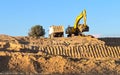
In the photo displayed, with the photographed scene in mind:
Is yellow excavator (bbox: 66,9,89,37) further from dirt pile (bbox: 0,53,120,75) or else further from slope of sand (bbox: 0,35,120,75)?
dirt pile (bbox: 0,53,120,75)

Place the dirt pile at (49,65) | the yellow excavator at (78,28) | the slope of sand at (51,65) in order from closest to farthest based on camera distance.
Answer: the slope of sand at (51,65)
the dirt pile at (49,65)
the yellow excavator at (78,28)

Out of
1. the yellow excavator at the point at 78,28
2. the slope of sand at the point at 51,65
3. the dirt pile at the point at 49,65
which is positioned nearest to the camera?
the slope of sand at the point at 51,65

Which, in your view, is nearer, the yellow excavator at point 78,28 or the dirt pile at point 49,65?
the dirt pile at point 49,65

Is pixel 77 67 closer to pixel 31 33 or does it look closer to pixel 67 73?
pixel 67 73

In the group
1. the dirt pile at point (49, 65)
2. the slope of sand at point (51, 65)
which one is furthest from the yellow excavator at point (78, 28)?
the dirt pile at point (49, 65)

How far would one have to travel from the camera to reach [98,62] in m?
25.2

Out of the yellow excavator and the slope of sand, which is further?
the yellow excavator

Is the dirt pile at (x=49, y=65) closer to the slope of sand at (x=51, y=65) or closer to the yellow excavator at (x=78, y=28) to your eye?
the slope of sand at (x=51, y=65)

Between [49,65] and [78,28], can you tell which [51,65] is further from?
[78,28]

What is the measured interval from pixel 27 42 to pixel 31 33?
17865 mm

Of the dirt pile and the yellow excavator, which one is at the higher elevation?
the yellow excavator

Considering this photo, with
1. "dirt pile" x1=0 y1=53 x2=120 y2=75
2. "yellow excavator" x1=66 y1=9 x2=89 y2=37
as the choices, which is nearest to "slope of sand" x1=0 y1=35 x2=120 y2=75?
"dirt pile" x1=0 y1=53 x2=120 y2=75

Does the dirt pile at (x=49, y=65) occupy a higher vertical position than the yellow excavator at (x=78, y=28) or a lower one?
lower

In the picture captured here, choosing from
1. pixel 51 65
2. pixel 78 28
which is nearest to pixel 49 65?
pixel 51 65
